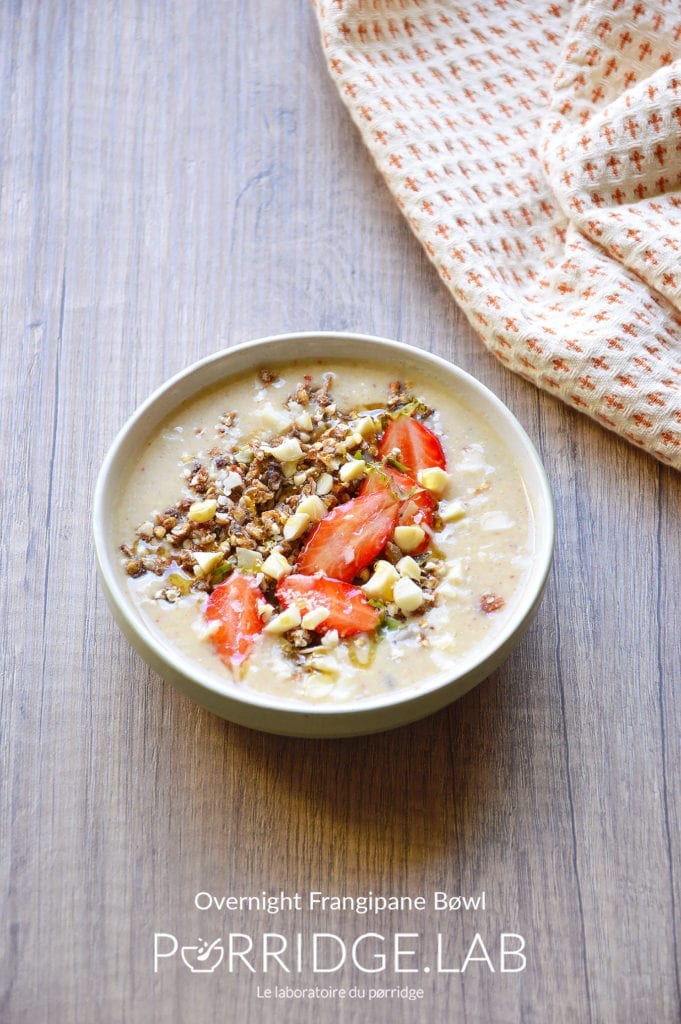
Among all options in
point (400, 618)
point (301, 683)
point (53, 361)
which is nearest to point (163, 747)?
point (301, 683)

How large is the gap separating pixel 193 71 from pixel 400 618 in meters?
1.40

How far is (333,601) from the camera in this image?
1.58 m

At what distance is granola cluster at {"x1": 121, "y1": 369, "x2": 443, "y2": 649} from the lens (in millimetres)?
1619

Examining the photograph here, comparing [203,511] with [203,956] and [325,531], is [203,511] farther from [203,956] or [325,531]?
[203,956]

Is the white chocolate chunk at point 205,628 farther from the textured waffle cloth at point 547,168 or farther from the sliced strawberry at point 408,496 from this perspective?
the textured waffle cloth at point 547,168

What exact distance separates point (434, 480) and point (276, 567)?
0.30 m

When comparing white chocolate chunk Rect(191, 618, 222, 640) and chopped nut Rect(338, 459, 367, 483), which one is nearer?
white chocolate chunk Rect(191, 618, 222, 640)

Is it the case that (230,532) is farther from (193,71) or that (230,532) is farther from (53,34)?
(53,34)

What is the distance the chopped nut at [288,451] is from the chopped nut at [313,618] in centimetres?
29

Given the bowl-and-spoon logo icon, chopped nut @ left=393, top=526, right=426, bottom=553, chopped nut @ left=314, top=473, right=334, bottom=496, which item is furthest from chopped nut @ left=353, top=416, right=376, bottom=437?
the bowl-and-spoon logo icon

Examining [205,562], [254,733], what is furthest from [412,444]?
[254,733]

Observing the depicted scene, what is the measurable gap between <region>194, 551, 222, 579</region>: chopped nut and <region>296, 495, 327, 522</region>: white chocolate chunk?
157 millimetres

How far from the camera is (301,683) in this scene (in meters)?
1.53

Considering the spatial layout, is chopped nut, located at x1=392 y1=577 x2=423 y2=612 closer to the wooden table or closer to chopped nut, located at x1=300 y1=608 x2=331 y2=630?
chopped nut, located at x1=300 y1=608 x2=331 y2=630
